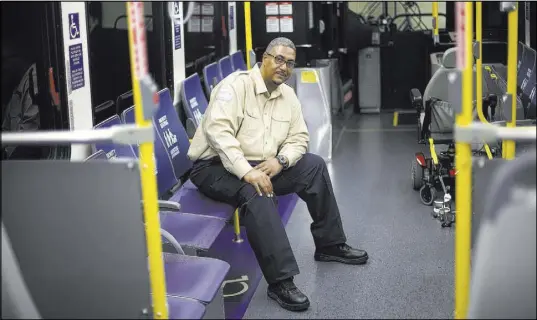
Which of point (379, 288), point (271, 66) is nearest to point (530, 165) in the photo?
point (379, 288)

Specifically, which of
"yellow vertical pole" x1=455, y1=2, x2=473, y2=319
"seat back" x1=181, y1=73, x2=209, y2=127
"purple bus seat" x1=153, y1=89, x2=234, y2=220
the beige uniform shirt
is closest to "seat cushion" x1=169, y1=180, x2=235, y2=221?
"purple bus seat" x1=153, y1=89, x2=234, y2=220

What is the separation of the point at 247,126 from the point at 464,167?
6.96 ft

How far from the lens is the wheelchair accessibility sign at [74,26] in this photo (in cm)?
450

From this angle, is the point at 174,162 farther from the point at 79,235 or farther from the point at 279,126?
the point at 79,235

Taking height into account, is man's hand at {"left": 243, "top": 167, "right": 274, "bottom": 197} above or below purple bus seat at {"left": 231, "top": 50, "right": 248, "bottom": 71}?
below

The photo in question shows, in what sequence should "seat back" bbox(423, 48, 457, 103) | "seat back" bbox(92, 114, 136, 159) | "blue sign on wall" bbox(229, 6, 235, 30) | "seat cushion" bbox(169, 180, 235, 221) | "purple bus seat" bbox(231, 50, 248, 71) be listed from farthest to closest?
"blue sign on wall" bbox(229, 6, 235, 30) → "purple bus seat" bbox(231, 50, 248, 71) → "seat back" bbox(423, 48, 457, 103) → "seat cushion" bbox(169, 180, 235, 221) → "seat back" bbox(92, 114, 136, 159)

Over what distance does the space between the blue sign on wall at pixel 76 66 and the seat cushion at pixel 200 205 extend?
895mm

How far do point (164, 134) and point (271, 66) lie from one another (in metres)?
0.89

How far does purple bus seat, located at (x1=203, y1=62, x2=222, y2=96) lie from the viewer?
24.1 ft

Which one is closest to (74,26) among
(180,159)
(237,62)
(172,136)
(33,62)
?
(33,62)

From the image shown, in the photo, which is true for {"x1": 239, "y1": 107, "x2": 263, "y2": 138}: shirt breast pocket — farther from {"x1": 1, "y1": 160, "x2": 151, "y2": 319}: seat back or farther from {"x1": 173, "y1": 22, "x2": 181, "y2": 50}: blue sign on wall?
{"x1": 173, "y1": 22, "x2": 181, "y2": 50}: blue sign on wall

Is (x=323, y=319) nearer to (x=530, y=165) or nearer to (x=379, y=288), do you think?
(x=379, y=288)

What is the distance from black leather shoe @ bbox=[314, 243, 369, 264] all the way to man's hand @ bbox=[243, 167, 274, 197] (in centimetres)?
71

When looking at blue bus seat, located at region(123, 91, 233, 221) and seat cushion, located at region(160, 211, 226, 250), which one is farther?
blue bus seat, located at region(123, 91, 233, 221)
